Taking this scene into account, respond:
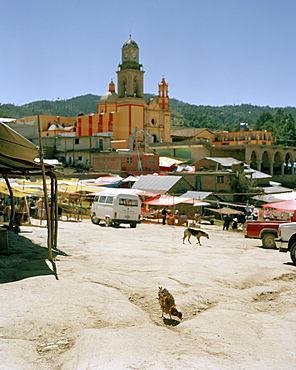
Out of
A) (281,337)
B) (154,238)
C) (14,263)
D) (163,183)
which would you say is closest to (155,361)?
(281,337)

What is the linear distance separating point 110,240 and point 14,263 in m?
7.54

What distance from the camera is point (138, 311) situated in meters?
9.26

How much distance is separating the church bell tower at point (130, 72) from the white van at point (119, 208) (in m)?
57.8

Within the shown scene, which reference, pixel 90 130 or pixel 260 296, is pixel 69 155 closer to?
pixel 90 130

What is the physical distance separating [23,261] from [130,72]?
2856 inches

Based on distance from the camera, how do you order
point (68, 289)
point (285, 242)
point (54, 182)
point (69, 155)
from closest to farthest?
point (68, 289) → point (285, 242) → point (54, 182) → point (69, 155)

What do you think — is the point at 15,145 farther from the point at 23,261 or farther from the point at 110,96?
the point at 110,96

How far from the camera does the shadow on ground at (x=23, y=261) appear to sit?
10875 mm

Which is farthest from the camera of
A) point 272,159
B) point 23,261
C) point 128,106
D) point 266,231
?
point 128,106

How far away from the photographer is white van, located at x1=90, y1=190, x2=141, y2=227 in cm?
2572

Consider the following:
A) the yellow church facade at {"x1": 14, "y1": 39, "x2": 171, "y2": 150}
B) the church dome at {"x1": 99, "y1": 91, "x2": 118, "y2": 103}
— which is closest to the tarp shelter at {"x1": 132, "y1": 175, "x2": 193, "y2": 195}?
the yellow church facade at {"x1": 14, "y1": 39, "x2": 171, "y2": 150}

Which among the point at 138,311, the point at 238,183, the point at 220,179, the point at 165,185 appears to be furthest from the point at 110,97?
the point at 138,311

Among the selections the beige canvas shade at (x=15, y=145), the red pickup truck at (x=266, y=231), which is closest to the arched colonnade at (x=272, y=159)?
the red pickup truck at (x=266, y=231)

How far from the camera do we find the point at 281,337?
8281 mm
